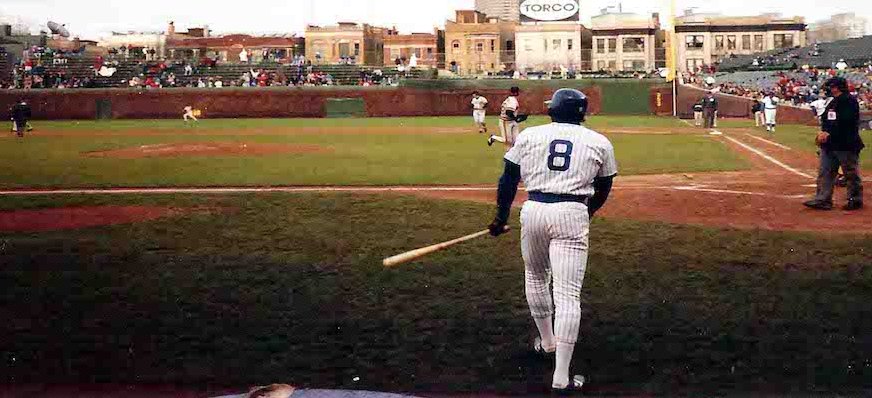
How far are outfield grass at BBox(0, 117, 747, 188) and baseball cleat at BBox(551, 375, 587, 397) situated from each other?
26.0ft

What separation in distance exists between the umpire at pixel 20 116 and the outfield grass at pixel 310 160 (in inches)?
6.4

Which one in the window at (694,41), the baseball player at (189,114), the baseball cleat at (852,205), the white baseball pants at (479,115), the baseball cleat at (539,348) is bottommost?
the baseball cleat at (539,348)

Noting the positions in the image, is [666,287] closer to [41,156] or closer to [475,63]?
[475,63]

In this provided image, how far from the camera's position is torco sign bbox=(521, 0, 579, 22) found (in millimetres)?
9125

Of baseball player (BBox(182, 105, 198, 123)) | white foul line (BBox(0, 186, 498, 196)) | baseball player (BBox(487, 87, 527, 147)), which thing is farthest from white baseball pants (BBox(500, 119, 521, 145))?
baseball player (BBox(182, 105, 198, 123))

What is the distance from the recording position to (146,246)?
26.0 ft

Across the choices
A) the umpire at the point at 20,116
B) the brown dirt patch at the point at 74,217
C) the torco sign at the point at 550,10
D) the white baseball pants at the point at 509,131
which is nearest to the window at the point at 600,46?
the torco sign at the point at 550,10

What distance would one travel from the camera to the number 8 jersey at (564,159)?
4.16 m

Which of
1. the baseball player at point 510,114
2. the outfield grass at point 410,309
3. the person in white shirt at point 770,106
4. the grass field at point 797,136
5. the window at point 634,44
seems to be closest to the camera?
the outfield grass at point 410,309

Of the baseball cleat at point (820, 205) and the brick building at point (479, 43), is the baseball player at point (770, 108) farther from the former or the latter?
the baseball cleat at point (820, 205)

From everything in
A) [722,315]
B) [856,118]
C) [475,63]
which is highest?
[475,63]

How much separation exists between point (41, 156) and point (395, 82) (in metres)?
8.98

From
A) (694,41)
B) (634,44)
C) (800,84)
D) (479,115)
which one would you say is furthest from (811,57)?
(479,115)

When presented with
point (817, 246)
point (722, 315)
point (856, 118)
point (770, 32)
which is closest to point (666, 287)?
point (722, 315)
